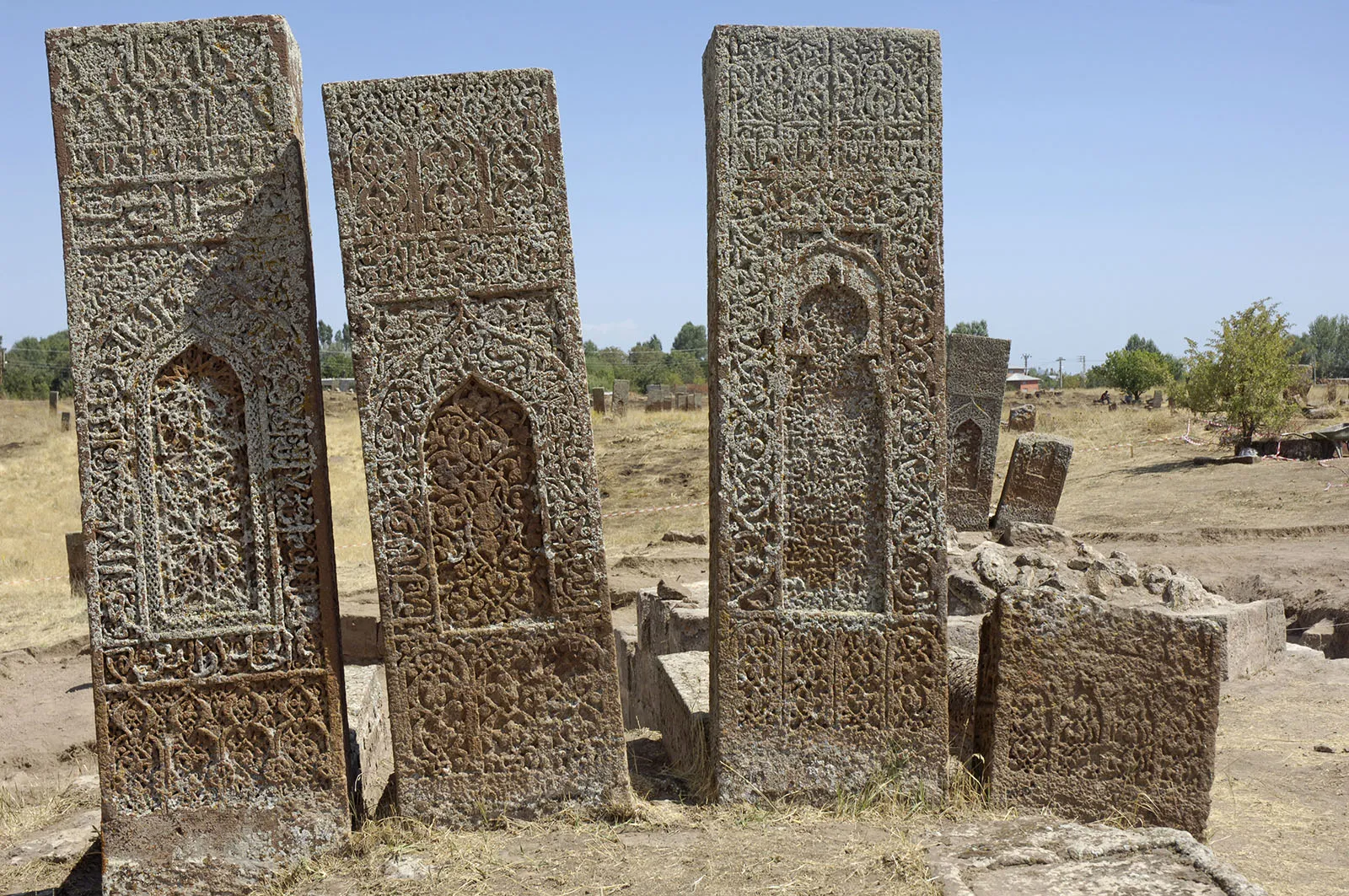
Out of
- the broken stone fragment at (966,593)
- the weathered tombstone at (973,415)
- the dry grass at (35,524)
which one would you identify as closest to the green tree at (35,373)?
the dry grass at (35,524)

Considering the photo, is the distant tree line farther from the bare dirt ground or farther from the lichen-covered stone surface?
the lichen-covered stone surface

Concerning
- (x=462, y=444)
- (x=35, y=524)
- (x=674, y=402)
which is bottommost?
(x=35, y=524)

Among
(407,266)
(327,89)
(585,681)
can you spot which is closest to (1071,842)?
(585,681)

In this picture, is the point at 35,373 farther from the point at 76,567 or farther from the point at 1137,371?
the point at 1137,371

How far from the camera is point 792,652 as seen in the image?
3600mm

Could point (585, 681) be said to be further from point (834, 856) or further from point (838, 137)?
point (838, 137)

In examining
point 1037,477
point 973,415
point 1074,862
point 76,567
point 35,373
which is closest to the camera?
point 1074,862

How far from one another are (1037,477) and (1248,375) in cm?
851

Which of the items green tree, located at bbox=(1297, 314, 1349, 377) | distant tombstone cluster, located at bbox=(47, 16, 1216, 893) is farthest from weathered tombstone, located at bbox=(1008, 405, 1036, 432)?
green tree, located at bbox=(1297, 314, 1349, 377)

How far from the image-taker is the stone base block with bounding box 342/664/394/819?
12.2 ft

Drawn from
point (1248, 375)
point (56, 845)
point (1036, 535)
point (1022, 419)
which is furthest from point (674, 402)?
point (56, 845)

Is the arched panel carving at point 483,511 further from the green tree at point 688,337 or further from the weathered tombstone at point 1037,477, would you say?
the green tree at point 688,337

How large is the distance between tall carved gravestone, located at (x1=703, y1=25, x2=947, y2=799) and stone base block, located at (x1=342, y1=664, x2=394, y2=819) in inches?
49.4

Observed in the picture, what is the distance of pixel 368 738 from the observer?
4176mm
